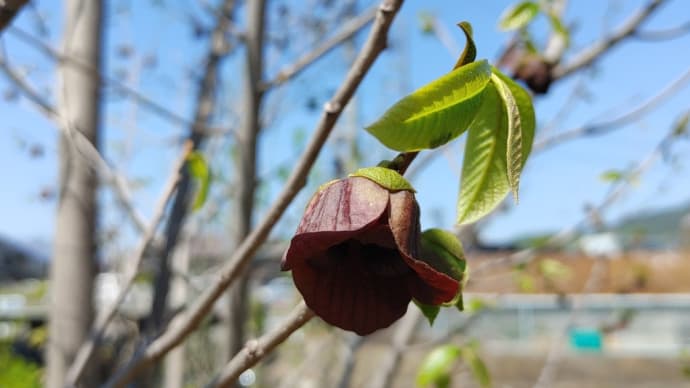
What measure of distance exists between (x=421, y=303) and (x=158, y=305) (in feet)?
3.44

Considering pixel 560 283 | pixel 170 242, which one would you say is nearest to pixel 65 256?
pixel 170 242

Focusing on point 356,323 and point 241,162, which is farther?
point 241,162

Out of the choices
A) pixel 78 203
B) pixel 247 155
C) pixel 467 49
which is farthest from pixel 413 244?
pixel 78 203

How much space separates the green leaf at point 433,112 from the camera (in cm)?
52

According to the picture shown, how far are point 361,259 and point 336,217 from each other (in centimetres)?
8

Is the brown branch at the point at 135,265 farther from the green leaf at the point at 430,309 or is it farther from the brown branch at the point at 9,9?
the green leaf at the point at 430,309

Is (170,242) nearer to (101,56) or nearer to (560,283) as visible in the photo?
(101,56)

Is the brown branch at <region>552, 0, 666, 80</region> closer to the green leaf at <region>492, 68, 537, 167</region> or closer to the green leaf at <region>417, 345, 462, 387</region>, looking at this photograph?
the green leaf at <region>417, 345, 462, 387</region>

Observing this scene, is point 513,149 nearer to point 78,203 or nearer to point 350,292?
point 350,292

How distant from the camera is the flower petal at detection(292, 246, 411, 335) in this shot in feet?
1.76

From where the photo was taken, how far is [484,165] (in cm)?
61

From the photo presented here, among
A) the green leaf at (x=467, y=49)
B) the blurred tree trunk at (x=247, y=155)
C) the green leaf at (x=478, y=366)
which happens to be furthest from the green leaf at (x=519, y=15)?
the green leaf at (x=478, y=366)

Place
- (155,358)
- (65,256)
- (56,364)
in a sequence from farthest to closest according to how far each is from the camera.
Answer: (65,256) < (56,364) < (155,358)

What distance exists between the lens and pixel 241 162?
1418 mm
